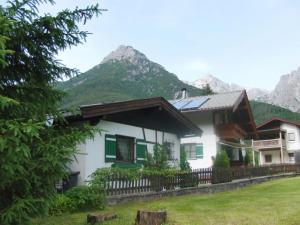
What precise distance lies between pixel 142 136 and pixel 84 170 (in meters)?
4.50

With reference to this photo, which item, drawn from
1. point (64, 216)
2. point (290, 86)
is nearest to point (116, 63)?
point (290, 86)

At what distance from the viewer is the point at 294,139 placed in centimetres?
5397

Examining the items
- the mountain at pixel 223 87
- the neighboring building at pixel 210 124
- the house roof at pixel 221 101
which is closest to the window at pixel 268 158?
the neighboring building at pixel 210 124

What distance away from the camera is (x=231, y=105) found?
29.1 metres

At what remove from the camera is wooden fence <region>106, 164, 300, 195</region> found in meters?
15.3

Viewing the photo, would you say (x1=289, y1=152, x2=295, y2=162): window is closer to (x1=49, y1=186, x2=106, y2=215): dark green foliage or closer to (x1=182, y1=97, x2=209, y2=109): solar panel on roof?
(x1=182, y1=97, x2=209, y2=109): solar panel on roof

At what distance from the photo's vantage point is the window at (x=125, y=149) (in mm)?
18406

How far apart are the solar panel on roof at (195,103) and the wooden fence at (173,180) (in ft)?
20.8

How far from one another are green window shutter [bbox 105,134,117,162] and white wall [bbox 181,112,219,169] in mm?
14183

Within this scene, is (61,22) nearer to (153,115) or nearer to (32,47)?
(32,47)

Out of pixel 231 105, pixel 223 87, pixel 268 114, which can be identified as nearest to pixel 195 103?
pixel 231 105

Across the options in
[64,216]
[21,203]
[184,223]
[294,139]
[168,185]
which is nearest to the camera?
[21,203]

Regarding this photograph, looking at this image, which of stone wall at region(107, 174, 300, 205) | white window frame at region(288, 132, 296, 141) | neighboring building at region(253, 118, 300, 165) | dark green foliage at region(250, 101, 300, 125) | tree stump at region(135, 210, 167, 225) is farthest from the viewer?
dark green foliage at region(250, 101, 300, 125)

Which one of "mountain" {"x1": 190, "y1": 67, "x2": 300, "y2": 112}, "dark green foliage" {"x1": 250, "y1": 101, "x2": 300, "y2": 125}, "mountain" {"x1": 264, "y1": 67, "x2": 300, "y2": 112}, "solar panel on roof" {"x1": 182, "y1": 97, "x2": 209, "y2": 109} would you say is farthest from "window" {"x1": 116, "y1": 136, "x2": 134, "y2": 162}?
"mountain" {"x1": 264, "y1": 67, "x2": 300, "y2": 112}
